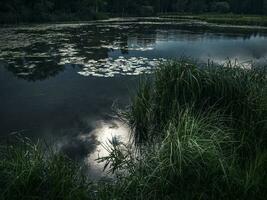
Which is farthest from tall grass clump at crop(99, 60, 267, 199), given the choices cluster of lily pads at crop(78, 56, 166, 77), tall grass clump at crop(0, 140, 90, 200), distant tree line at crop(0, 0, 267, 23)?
distant tree line at crop(0, 0, 267, 23)

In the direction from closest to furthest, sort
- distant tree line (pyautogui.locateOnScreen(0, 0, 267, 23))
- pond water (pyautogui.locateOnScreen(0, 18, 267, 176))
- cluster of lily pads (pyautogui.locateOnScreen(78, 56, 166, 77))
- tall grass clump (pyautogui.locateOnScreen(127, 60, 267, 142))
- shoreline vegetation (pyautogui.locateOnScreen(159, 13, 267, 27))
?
tall grass clump (pyautogui.locateOnScreen(127, 60, 267, 142)), pond water (pyautogui.locateOnScreen(0, 18, 267, 176)), cluster of lily pads (pyautogui.locateOnScreen(78, 56, 166, 77)), distant tree line (pyautogui.locateOnScreen(0, 0, 267, 23)), shoreline vegetation (pyautogui.locateOnScreen(159, 13, 267, 27))

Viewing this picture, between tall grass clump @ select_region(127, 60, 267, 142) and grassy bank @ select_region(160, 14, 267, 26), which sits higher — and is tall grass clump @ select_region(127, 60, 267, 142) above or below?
below

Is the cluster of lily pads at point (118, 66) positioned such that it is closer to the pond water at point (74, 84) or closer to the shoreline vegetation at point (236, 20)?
the pond water at point (74, 84)

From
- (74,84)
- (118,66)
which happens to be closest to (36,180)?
(74,84)

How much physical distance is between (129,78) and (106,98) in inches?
71.4

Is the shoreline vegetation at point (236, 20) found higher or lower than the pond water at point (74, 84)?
higher

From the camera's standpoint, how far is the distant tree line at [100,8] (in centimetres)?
2885

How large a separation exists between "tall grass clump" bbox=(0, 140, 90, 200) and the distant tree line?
26.5 meters

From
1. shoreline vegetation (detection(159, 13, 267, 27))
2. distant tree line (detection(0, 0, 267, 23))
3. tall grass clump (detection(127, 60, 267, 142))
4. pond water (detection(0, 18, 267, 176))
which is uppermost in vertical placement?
distant tree line (detection(0, 0, 267, 23))

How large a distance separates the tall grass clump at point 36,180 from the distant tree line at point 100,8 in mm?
26525

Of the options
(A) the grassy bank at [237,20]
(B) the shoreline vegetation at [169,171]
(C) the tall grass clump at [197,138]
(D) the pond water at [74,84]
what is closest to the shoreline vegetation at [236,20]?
(A) the grassy bank at [237,20]

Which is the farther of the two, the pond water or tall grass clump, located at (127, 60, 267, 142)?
the pond water

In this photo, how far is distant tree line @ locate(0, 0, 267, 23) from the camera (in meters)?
28.8

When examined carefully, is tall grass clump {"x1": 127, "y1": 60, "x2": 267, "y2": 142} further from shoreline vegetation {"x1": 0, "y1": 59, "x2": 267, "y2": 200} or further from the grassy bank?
the grassy bank
